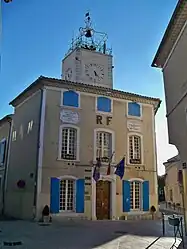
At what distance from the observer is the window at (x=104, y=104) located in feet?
59.9

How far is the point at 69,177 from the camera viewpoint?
53.4 ft

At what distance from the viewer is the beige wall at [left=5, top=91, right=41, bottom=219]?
16.4 meters

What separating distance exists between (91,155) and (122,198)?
10.3ft

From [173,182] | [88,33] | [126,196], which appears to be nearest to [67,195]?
[126,196]

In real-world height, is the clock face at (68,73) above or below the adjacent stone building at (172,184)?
above

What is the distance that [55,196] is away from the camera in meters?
15.7

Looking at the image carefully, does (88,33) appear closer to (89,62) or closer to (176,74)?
(89,62)

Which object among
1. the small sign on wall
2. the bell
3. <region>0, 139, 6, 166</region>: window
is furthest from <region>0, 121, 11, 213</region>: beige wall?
the bell

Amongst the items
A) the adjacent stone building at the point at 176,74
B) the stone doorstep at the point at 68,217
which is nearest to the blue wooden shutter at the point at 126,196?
the stone doorstep at the point at 68,217

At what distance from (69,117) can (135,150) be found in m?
4.81

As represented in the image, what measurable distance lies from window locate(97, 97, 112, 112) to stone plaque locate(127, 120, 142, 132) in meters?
1.57

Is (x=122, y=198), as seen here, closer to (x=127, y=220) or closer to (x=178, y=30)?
(x=127, y=220)

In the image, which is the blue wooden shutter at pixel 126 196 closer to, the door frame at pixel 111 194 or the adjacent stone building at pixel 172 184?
the door frame at pixel 111 194

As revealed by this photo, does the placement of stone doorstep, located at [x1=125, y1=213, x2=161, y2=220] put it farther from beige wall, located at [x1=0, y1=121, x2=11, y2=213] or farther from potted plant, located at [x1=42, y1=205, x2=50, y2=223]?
beige wall, located at [x1=0, y1=121, x2=11, y2=213]
